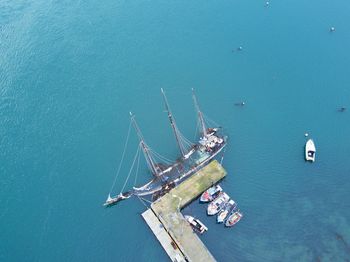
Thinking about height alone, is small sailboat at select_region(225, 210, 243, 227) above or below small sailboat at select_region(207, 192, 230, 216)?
below

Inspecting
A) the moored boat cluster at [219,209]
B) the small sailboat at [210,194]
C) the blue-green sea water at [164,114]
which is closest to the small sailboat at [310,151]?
the blue-green sea water at [164,114]

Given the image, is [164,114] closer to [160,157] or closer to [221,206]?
[160,157]

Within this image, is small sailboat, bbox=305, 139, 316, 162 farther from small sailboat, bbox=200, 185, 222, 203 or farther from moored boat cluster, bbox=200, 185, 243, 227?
small sailboat, bbox=200, 185, 222, 203

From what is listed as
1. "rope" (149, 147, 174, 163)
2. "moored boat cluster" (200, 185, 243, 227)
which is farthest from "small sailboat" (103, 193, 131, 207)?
"moored boat cluster" (200, 185, 243, 227)

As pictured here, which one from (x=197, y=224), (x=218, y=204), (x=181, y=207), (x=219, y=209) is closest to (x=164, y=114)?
(x=181, y=207)

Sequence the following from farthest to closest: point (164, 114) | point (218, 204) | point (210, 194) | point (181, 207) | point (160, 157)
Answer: point (164, 114), point (160, 157), point (210, 194), point (218, 204), point (181, 207)

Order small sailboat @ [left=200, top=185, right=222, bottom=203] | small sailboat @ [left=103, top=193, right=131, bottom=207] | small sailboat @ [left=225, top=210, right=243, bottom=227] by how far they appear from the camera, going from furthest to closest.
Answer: small sailboat @ [left=103, top=193, right=131, bottom=207] → small sailboat @ [left=200, top=185, right=222, bottom=203] → small sailboat @ [left=225, top=210, right=243, bottom=227]

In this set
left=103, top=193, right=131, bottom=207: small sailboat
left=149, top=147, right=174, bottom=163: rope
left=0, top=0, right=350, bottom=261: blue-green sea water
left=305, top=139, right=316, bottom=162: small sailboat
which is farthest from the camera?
left=149, top=147, right=174, bottom=163: rope
